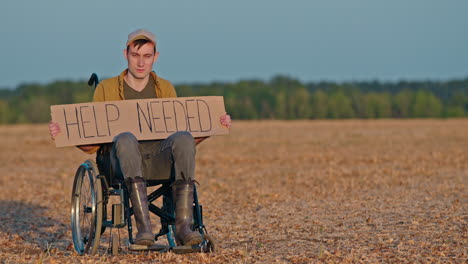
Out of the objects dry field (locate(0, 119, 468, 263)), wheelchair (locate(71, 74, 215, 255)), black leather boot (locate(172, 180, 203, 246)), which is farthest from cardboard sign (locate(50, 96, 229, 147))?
dry field (locate(0, 119, 468, 263))

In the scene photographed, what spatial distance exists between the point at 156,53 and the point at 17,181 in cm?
953

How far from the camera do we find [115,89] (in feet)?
23.5

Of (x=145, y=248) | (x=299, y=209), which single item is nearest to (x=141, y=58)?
(x=145, y=248)

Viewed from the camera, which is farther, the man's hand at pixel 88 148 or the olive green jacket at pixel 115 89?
the olive green jacket at pixel 115 89

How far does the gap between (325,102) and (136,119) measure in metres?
66.9

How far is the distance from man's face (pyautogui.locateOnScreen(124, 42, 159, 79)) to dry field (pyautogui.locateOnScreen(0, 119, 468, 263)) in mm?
1607

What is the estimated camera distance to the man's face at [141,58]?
6918 mm

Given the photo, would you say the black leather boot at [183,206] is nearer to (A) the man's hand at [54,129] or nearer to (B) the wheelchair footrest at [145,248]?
(B) the wheelchair footrest at [145,248]

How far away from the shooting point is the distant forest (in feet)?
234

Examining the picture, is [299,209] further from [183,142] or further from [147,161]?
[183,142]

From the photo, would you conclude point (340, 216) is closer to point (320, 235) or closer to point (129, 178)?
point (320, 235)

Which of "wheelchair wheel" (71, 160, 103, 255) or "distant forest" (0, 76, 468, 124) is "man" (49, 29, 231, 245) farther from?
"distant forest" (0, 76, 468, 124)

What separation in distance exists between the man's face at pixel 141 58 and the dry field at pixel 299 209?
63.3 inches

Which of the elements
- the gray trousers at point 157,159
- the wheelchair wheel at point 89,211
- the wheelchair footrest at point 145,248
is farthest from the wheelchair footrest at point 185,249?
the wheelchair wheel at point 89,211
